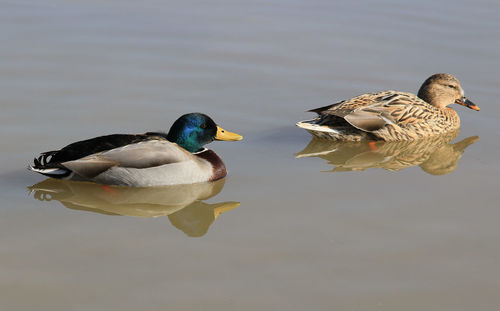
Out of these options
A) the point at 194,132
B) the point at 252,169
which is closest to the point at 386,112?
the point at 252,169

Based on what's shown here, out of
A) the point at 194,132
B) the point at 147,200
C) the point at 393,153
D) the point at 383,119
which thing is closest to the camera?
the point at 147,200

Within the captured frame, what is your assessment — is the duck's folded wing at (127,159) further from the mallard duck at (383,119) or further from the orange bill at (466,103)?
the orange bill at (466,103)

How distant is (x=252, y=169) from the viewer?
7.29 m

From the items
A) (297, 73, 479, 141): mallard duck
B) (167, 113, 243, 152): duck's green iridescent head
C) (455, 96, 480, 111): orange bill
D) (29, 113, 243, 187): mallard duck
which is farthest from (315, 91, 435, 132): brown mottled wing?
(29, 113, 243, 187): mallard duck

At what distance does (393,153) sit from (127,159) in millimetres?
2880

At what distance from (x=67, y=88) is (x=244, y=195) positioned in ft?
10.7

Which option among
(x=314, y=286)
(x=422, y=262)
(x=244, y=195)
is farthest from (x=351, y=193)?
(x=314, y=286)

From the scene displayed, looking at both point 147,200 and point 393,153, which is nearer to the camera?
point 147,200

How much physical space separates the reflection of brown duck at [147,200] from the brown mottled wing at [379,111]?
1.85 meters

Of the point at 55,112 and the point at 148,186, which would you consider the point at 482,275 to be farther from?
the point at 55,112

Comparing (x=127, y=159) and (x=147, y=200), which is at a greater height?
(x=127, y=159)

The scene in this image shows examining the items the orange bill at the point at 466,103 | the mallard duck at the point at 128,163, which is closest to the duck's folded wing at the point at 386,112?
the orange bill at the point at 466,103

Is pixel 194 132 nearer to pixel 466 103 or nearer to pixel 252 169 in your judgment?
pixel 252 169

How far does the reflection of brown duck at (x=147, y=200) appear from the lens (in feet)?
20.7
